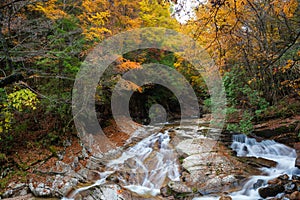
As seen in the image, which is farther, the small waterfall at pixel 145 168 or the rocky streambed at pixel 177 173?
the small waterfall at pixel 145 168

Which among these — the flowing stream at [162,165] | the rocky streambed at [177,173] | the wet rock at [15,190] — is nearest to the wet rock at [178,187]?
the rocky streambed at [177,173]

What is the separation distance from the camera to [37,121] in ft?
24.0

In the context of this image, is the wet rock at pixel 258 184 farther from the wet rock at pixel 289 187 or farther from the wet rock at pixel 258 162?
the wet rock at pixel 258 162

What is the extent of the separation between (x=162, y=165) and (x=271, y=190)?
122 inches

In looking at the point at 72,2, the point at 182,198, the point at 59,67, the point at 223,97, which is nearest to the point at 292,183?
the point at 182,198

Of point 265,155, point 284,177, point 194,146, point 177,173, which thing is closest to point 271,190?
point 284,177

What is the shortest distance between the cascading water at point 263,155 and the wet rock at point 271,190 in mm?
156

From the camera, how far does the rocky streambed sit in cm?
516

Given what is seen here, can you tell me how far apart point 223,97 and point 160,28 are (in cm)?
491

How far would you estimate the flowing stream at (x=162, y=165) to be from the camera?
550 centimetres

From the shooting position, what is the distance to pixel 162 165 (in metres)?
6.76

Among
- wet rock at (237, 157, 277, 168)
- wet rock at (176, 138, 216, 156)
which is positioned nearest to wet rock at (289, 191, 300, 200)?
wet rock at (237, 157, 277, 168)

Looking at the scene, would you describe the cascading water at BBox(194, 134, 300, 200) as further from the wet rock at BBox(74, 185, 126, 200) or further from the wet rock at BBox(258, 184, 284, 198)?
the wet rock at BBox(74, 185, 126, 200)

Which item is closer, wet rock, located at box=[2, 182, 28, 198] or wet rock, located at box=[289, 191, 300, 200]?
wet rock, located at box=[289, 191, 300, 200]
